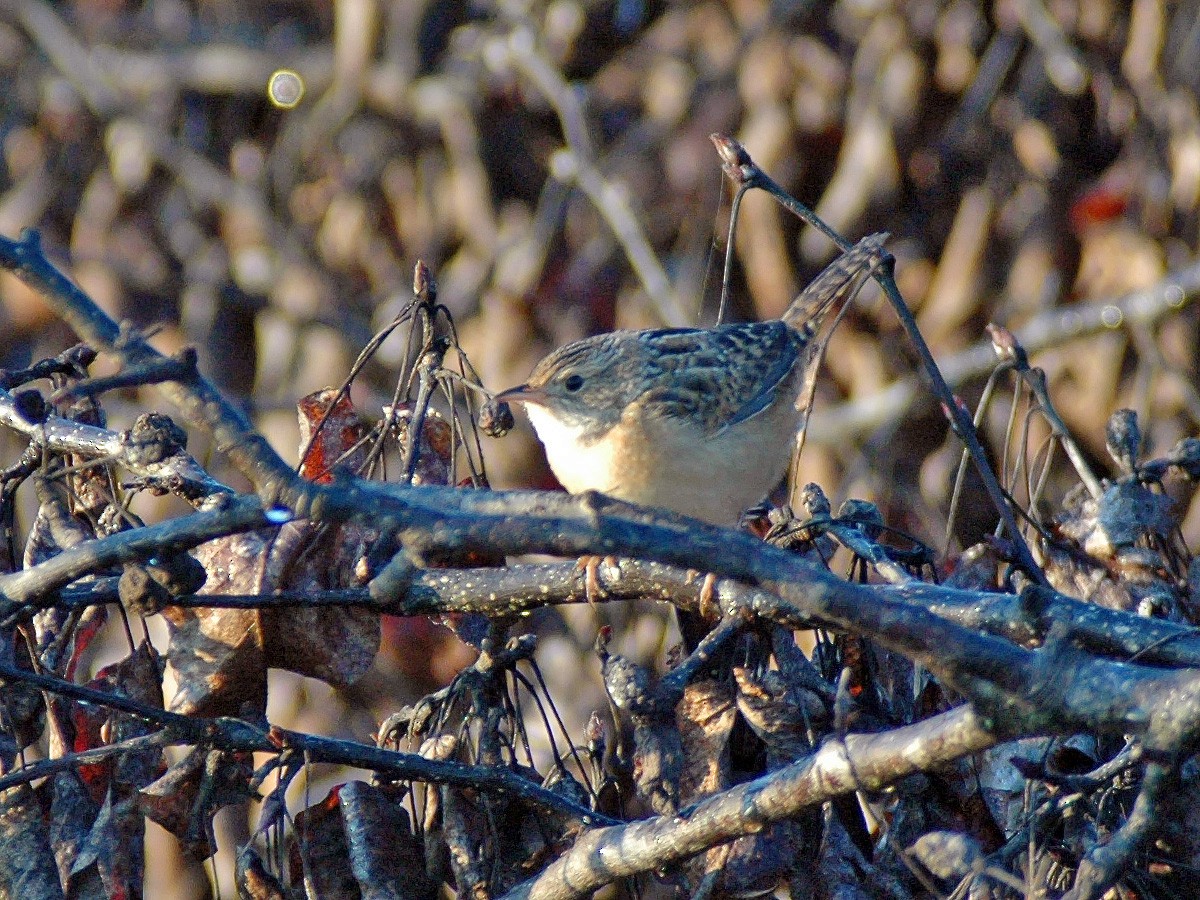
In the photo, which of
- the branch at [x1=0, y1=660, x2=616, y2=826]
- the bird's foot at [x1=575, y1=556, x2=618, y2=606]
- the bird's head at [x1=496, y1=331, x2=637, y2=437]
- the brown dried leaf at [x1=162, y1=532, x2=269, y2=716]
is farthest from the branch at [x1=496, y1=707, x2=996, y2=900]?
the bird's head at [x1=496, y1=331, x2=637, y2=437]

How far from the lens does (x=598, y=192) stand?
26.8ft

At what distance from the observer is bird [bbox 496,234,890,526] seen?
14.0 ft

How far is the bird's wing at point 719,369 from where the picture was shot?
457 centimetres

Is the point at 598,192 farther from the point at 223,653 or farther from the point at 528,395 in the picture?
the point at 223,653

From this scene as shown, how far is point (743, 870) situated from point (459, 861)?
566 millimetres

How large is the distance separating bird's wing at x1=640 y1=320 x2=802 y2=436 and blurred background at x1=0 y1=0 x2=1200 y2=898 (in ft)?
5.66

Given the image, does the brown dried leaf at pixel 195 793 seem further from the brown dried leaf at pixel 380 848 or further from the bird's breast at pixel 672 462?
the bird's breast at pixel 672 462

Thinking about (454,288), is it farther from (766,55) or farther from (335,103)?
(766,55)

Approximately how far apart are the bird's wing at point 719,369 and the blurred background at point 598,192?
173 cm

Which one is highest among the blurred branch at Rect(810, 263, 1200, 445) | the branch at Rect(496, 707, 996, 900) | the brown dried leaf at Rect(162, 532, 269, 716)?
the blurred branch at Rect(810, 263, 1200, 445)

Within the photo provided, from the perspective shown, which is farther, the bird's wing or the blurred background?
the blurred background

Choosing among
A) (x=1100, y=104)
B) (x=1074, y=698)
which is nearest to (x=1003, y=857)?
(x=1074, y=698)

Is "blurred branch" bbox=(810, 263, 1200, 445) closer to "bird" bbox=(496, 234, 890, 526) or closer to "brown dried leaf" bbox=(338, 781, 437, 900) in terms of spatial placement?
"bird" bbox=(496, 234, 890, 526)

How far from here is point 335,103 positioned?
9.23 m
